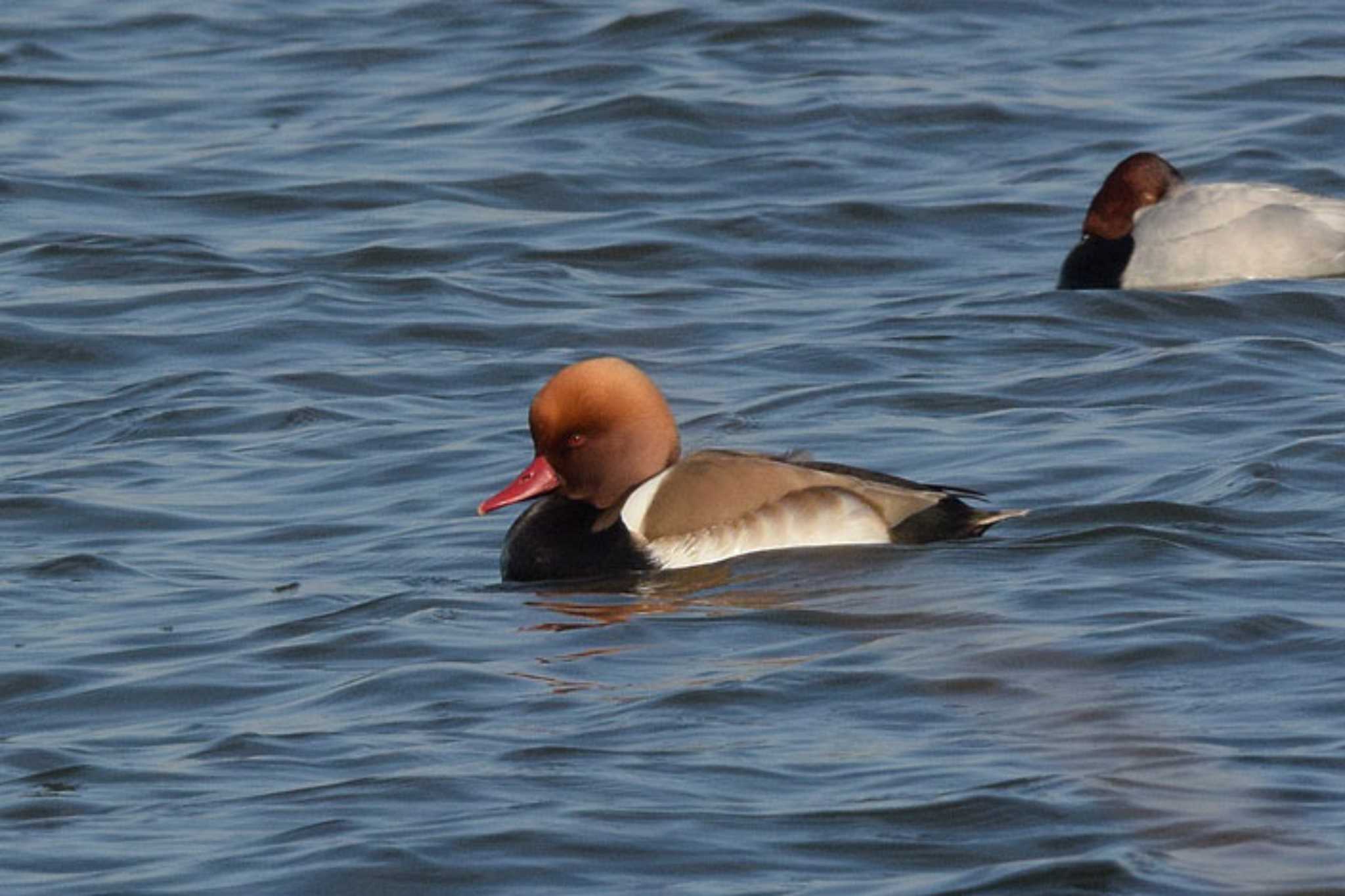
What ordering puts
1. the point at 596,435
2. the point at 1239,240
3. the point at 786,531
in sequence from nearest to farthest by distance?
the point at 786,531
the point at 596,435
the point at 1239,240

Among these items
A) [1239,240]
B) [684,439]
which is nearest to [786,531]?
[684,439]

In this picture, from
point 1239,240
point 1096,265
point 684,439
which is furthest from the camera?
point 1239,240

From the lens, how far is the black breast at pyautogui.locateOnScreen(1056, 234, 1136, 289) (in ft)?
41.2

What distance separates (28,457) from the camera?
10.1 meters

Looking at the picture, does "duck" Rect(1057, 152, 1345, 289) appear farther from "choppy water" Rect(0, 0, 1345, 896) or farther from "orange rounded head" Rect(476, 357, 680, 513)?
"orange rounded head" Rect(476, 357, 680, 513)

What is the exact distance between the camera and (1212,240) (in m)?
13.0

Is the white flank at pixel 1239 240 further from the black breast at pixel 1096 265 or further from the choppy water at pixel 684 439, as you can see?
the choppy water at pixel 684 439

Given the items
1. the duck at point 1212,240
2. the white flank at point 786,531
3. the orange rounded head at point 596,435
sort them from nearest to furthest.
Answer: the white flank at point 786,531, the orange rounded head at point 596,435, the duck at point 1212,240

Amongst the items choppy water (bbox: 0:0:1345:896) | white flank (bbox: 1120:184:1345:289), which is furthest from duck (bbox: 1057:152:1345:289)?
choppy water (bbox: 0:0:1345:896)

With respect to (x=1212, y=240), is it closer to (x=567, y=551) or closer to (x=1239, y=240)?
(x=1239, y=240)

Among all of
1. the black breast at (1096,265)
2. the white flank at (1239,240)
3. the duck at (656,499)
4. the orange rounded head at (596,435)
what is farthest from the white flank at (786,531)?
the white flank at (1239,240)

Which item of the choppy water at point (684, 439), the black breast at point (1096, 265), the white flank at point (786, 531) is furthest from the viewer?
the black breast at point (1096, 265)

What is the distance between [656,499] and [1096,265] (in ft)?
15.2

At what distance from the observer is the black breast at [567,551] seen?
8.40m
